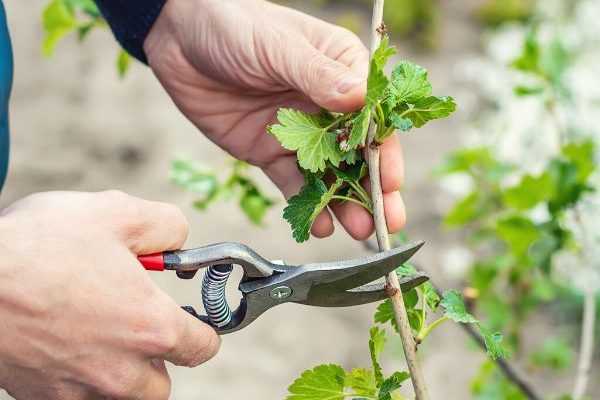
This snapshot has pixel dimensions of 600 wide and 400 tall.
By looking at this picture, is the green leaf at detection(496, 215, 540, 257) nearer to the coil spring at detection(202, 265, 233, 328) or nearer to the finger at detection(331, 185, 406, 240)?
the finger at detection(331, 185, 406, 240)

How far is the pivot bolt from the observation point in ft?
3.43

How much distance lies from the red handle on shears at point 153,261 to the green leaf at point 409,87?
317 mm

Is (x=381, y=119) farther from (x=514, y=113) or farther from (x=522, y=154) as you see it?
(x=514, y=113)

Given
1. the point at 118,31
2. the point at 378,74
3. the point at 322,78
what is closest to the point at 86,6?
the point at 118,31

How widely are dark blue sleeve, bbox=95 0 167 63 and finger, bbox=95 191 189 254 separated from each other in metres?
0.53

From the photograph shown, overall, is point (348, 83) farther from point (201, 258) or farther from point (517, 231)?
point (517, 231)

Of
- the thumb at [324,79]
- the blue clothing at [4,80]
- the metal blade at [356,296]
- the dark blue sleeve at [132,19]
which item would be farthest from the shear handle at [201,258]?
the dark blue sleeve at [132,19]

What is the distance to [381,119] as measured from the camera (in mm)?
967

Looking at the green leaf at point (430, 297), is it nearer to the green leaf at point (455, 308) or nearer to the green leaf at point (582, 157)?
the green leaf at point (455, 308)

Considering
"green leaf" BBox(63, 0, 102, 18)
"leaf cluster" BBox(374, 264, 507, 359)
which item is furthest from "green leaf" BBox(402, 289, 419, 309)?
"green leaf" BBox(63, 0, 102, 18)

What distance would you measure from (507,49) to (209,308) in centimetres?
222

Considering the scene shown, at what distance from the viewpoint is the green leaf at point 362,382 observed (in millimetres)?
983

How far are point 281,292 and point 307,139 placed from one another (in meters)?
0.19

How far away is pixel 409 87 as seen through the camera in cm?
96
